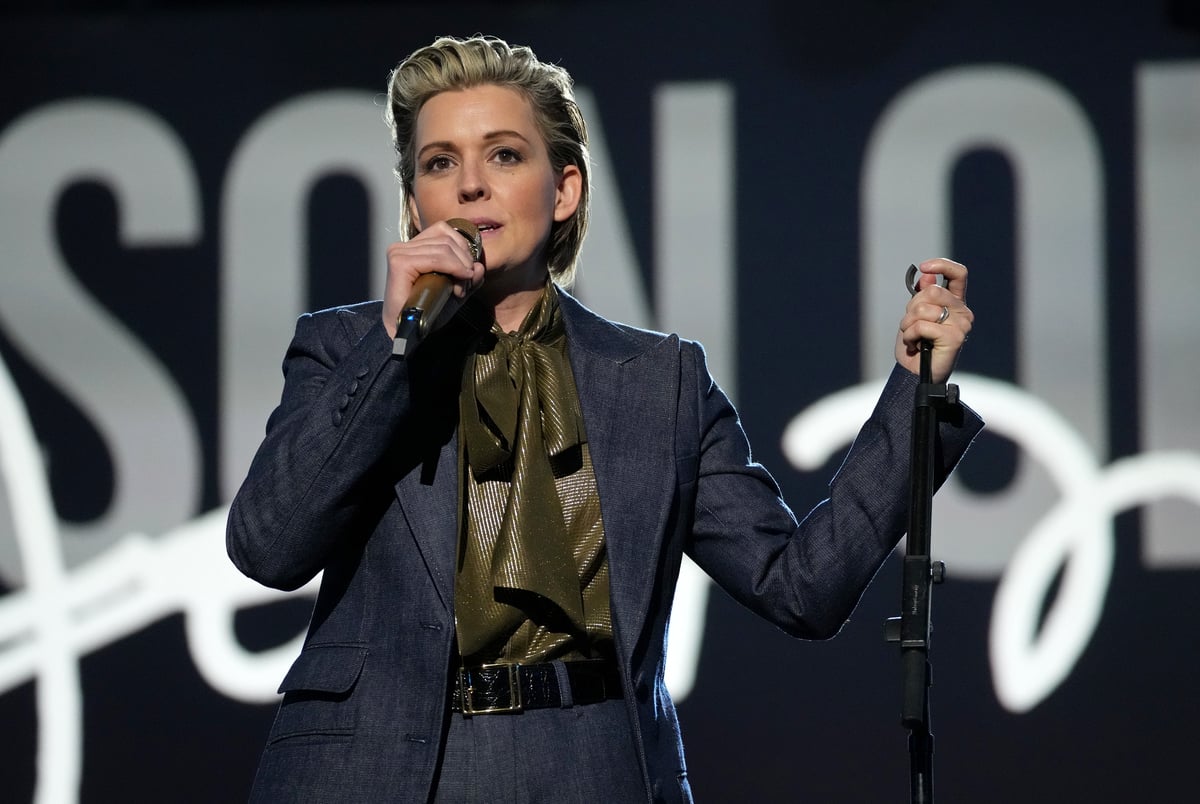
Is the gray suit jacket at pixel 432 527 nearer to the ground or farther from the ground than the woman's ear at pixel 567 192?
nearer to the ground

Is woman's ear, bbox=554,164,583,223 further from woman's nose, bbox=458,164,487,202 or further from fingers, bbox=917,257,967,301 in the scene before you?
fingers, bbox=917,257,967,301

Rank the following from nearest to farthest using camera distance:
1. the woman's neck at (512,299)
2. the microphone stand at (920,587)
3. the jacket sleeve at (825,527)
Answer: the microphone stand at (920,587), the jacket sleeve at (825,527), the woman's neck at (512,299)

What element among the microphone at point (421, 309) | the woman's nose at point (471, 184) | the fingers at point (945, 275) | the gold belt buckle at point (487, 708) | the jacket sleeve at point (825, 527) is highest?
the woman's nose at point (471, 184)

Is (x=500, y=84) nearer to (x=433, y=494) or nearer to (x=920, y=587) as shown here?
(x=433, y=494)

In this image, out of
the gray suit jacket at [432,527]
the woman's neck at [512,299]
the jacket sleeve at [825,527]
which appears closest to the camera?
the gray suit jacket at [432,527]

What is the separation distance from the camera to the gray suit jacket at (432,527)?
4.63 ft

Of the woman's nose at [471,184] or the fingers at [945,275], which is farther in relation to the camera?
the woman's nose at [471,184]

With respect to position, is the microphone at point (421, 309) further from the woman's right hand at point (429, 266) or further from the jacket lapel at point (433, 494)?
the jacket lapel at point (433, 494)

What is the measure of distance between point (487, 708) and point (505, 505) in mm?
221

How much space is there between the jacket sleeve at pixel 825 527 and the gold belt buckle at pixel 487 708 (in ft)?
1.02

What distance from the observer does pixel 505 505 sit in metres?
1.54

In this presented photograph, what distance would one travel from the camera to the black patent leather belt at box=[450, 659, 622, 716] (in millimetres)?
1423

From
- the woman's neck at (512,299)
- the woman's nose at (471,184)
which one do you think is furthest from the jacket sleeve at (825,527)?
the woman's nose at (471,184)

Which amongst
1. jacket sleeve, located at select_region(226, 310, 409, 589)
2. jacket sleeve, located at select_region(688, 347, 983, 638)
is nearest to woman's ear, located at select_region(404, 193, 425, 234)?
jacket sleeve, located at select_region(226, 310, 409, 589)
